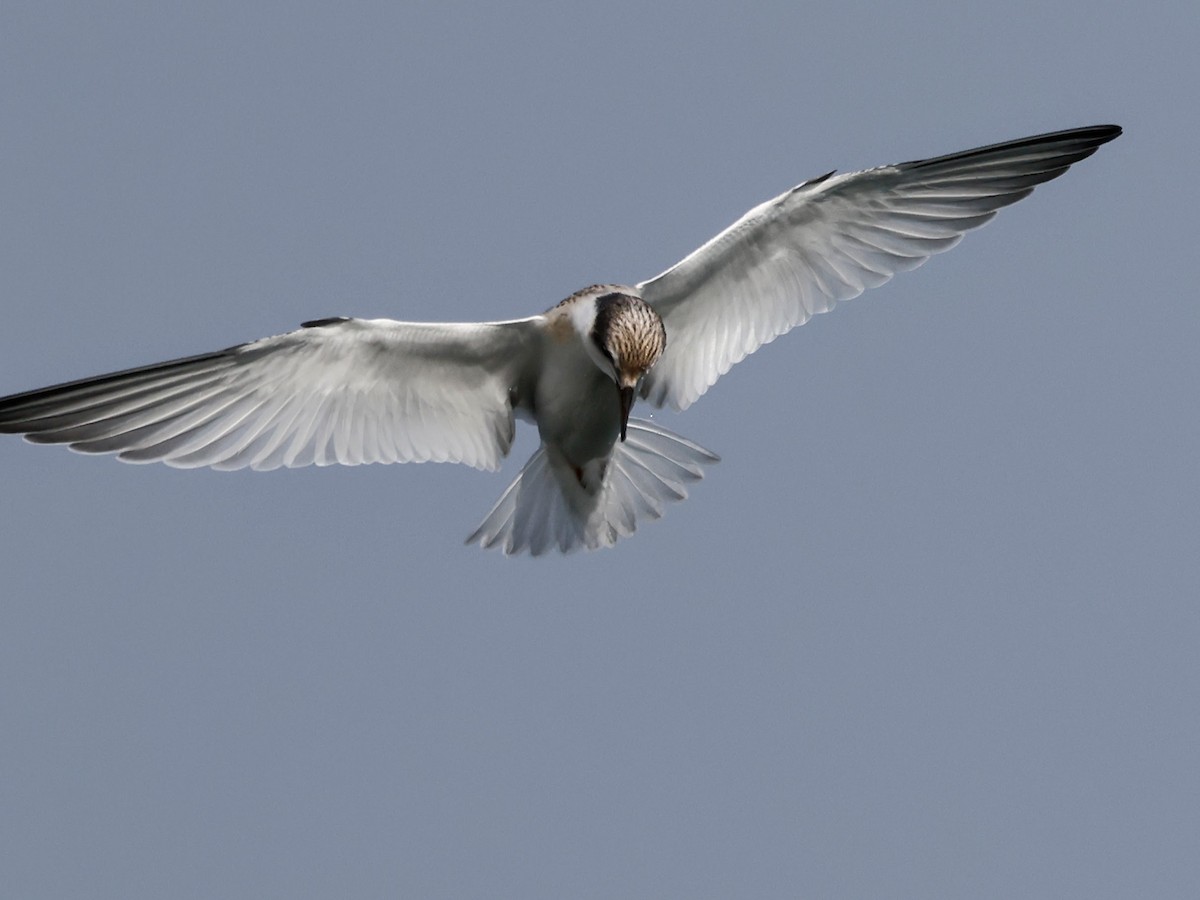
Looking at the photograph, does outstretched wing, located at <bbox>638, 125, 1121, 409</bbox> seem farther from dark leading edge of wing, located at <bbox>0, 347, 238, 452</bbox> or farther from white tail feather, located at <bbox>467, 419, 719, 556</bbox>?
dark leading edge of wing, located at <bbox>0, 347, 238, 452</bbox>

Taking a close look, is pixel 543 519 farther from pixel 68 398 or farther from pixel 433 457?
pixel 68 398

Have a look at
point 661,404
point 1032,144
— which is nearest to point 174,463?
point 661,404

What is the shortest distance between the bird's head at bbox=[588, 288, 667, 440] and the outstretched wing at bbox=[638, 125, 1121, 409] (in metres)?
0.86

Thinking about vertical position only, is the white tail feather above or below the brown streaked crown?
below

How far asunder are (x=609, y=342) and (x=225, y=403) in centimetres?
231

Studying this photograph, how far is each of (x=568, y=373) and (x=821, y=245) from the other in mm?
1946

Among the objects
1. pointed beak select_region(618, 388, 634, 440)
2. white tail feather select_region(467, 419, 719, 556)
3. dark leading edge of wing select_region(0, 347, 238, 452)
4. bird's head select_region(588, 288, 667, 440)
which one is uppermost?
dark leading edge of wing select_region(0, 347, 238, 452)

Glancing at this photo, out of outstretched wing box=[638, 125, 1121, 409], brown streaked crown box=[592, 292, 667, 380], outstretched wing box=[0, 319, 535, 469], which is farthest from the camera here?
outstretched wing box=[638, 125, 1121, 409]

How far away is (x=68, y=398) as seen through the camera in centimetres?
1019

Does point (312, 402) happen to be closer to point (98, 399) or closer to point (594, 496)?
point (98, 399)

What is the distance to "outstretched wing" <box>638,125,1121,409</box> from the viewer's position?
454 inches

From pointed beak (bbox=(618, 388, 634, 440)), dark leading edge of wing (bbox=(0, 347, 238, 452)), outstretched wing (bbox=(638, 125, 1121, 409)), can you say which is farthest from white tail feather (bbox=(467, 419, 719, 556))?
dark leading edge of wing (bbox=(0, 347, 238, 452))

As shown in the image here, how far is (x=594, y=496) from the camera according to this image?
39.6 ft

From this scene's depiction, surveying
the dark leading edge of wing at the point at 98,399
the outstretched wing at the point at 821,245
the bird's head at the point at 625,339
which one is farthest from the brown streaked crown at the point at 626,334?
the dark leading edge of wing at the point at 98,399
